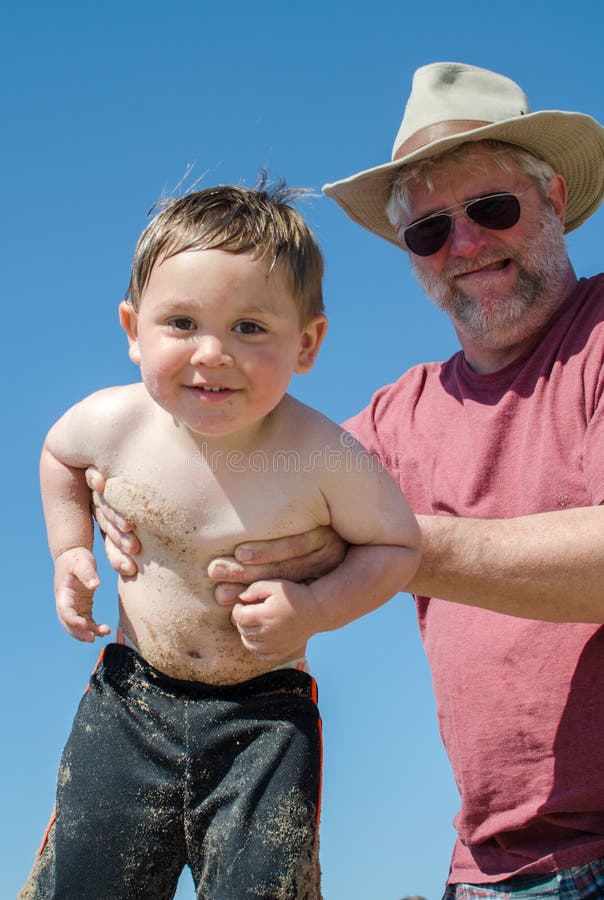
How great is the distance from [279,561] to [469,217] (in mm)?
2485

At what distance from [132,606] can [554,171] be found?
334 cm

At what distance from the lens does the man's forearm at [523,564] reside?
12.1ft

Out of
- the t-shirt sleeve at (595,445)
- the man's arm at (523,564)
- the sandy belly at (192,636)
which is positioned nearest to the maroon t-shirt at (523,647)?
the t-shirt sleeve at (595,445)

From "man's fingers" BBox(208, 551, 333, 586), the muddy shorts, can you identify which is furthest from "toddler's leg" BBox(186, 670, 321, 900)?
"man's fingers" BBox(208, 551, 333, 586)

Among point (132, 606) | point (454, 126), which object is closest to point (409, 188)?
point (454, 126)

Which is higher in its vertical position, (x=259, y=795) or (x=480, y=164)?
(x=480, y=164)

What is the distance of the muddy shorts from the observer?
301cm

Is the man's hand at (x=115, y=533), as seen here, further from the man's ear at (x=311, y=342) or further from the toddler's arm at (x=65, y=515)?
the man's ear at (x=311, y=342)

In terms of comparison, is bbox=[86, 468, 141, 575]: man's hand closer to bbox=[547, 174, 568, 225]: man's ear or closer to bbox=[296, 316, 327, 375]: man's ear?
bbox=[296, 316, 327, 375]: man's ear

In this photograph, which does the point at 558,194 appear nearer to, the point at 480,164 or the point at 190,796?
the point at 480,164

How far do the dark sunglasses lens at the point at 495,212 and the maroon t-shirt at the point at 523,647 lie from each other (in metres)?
0.49

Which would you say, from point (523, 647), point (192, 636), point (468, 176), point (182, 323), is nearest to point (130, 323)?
point (182, 323)

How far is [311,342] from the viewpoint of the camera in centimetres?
333

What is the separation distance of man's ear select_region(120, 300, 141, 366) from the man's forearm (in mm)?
1195
